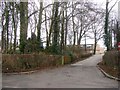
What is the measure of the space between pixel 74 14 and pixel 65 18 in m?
3.12

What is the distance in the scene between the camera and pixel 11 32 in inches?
1345

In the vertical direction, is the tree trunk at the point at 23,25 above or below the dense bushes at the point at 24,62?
above

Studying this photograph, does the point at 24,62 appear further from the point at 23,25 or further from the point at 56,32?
the point at 56,32

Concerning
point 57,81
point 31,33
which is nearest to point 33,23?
point 31,33

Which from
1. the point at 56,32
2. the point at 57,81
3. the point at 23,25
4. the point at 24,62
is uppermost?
the point at 23,25

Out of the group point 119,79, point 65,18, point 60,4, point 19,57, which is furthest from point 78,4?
point 119,79

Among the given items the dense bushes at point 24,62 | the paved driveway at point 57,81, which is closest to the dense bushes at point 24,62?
the dense bushes at point 24,62

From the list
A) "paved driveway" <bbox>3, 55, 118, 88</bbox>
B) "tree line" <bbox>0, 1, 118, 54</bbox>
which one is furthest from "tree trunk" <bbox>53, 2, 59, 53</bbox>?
"paved driveway" <bbox>3, 55, 118, 88</bbox>

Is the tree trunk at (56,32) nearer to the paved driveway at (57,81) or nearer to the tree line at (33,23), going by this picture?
the tree line at (33,23)

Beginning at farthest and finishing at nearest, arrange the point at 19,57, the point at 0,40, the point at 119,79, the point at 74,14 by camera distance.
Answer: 1. the point at 74,14
2. the point at 0,40
3. the point at 19,57
4. the point at 119,79

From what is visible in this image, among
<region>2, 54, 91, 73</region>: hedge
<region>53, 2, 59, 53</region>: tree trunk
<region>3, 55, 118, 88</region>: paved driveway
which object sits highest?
<region>53, 2, 59, 53</region>: tree trunk

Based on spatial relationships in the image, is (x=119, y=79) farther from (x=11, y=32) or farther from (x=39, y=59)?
(x=11, y=32)

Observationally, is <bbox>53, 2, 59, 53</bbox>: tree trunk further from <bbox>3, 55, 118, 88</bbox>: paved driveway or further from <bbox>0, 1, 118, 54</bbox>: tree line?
<bbox>3, 55, 118, 88</bbox>: paved driveway

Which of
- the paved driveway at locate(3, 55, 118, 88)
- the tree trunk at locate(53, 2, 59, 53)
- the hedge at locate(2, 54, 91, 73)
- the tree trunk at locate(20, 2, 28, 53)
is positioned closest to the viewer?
the paved driveway at locate(3, 55, 118, 88)
